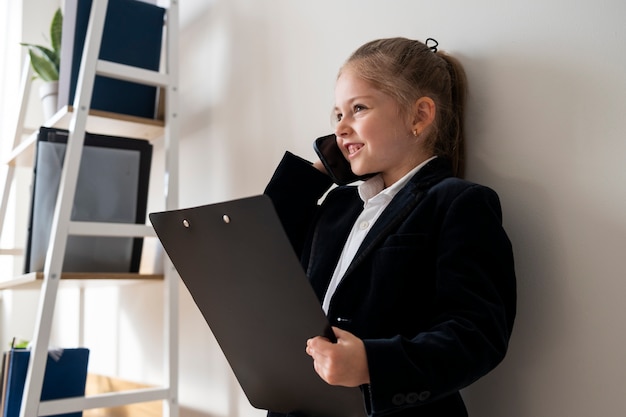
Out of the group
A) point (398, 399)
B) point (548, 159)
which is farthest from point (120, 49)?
point (398, 399)

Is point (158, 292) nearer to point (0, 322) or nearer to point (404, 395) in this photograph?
point (0, 322)

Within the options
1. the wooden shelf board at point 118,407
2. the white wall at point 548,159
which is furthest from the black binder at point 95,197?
the white wall at point 548,159

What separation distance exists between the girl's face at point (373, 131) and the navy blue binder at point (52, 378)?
2.97ft

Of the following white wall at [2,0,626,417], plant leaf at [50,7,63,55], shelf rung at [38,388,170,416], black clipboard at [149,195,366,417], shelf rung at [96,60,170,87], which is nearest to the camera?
black clipboard at [149,195,366,417]

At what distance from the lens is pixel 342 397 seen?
2.30 ft

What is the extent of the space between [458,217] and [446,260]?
2.1 inches

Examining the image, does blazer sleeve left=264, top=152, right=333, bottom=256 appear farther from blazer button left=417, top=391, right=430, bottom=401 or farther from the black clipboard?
blazer button left=417, top=391, right=430, bottom=401

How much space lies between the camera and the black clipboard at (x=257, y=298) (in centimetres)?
65

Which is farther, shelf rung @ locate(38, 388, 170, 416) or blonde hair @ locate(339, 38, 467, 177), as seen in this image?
shelf rung @ locate(38, 388, 170, 416)

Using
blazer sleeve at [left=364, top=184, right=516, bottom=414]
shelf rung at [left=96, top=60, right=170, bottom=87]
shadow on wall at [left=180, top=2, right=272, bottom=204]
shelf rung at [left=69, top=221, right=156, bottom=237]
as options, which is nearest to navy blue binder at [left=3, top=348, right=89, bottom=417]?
shelf rung at [left=69, top=221, right=156, bottom=237]

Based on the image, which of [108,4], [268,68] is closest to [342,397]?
[268,68]

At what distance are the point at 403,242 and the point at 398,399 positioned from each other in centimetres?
20

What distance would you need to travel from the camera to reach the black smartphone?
1.01m

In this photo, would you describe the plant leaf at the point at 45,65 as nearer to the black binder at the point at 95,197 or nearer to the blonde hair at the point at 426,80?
the black binder at the point at 95,197
